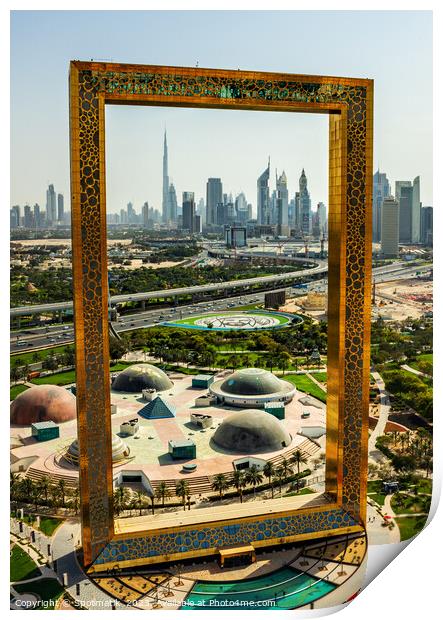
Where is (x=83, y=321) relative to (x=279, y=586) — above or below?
above

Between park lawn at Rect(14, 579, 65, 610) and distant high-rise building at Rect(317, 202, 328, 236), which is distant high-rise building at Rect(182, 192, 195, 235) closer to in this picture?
distant high-rise building at Rect(317, 202, 328, 236)

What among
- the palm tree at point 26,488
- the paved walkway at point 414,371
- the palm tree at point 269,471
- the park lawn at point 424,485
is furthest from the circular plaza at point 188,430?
the paved walkway at point 414,371

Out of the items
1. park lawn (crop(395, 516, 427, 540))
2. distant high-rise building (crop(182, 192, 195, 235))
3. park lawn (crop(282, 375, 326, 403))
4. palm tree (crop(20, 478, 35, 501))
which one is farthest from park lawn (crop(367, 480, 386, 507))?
distant high-rise building (crop(182, 192, 195, 235))

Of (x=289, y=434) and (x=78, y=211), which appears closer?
(x=78, y=211)

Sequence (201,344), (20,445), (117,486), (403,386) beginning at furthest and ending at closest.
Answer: (201,344), (403,386), (20,445), (117,486)

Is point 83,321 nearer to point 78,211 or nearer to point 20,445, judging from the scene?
point 78,211

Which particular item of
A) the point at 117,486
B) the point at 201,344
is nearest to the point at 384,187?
the point at 201,344

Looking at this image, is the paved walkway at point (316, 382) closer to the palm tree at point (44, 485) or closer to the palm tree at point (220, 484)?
the palm tree at point (220, 484)

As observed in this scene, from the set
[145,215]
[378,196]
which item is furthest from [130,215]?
[378,196]
